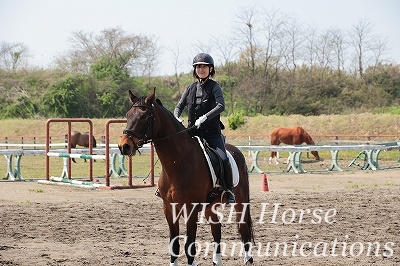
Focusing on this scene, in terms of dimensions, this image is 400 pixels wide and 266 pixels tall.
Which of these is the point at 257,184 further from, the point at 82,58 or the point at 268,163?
the point at 82,58

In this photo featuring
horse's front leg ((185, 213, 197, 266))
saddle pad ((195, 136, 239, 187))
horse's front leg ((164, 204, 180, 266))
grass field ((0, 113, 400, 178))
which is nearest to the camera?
horse's front leg ((185, 213, 197, 266))

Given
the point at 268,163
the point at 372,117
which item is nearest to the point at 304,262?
the point at 268,163

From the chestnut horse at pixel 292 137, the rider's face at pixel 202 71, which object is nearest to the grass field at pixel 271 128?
the chestnut horse at pixel 292 137

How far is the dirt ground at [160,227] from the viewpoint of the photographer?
8586mm

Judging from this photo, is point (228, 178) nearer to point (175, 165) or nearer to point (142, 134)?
point (175, 165)

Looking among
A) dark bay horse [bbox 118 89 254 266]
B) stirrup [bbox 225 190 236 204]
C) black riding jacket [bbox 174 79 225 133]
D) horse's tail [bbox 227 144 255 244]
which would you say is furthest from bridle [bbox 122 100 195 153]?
horse's tail [bbox 227 144 255 244]

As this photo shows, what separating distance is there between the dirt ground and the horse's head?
186 centimetres

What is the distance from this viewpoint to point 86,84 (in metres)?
57.8

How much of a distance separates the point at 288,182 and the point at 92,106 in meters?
38.9

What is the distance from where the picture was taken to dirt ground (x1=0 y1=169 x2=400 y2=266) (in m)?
8.59

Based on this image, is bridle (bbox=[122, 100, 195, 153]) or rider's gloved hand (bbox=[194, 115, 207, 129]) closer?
bridle (bbox=[122, 100, 195, 153])

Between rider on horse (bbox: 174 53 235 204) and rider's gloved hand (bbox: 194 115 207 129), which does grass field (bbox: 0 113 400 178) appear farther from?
rider's gloved hand (bbox: 194 115 207 129)

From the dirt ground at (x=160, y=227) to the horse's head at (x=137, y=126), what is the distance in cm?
186

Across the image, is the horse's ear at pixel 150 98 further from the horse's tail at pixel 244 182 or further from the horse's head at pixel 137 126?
the horse's tail at pixel 244 182
